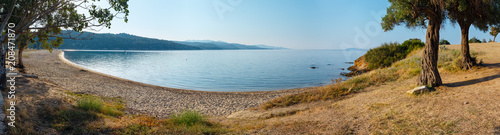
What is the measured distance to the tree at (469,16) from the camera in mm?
12133

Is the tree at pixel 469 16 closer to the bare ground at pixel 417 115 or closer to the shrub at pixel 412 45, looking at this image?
the bare ground at pixel 417 115

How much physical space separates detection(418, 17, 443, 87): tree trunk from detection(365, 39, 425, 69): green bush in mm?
22866

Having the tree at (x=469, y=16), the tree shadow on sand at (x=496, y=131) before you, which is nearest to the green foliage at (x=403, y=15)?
the tree at (x=469, y=16)

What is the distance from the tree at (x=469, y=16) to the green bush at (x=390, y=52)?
17808 mm

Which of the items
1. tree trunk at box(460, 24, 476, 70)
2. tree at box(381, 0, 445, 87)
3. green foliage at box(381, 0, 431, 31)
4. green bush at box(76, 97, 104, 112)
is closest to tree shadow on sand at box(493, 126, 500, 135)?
tree at box(381, 0, 445, 87)

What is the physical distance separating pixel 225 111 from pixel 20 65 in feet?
99.9

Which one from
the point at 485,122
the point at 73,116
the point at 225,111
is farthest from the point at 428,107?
the point at 73,116

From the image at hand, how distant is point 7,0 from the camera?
10672 mm

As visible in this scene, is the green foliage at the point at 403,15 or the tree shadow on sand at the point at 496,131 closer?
the tree shadow on sand at the point at 496,131

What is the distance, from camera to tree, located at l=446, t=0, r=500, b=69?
12133 millimetres

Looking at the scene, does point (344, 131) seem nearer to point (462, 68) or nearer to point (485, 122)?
point (485, 122)

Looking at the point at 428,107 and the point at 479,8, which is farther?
the point at 479,8

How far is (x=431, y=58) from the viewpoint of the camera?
36.8 feet

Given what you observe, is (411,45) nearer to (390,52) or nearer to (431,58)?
(390,52)
